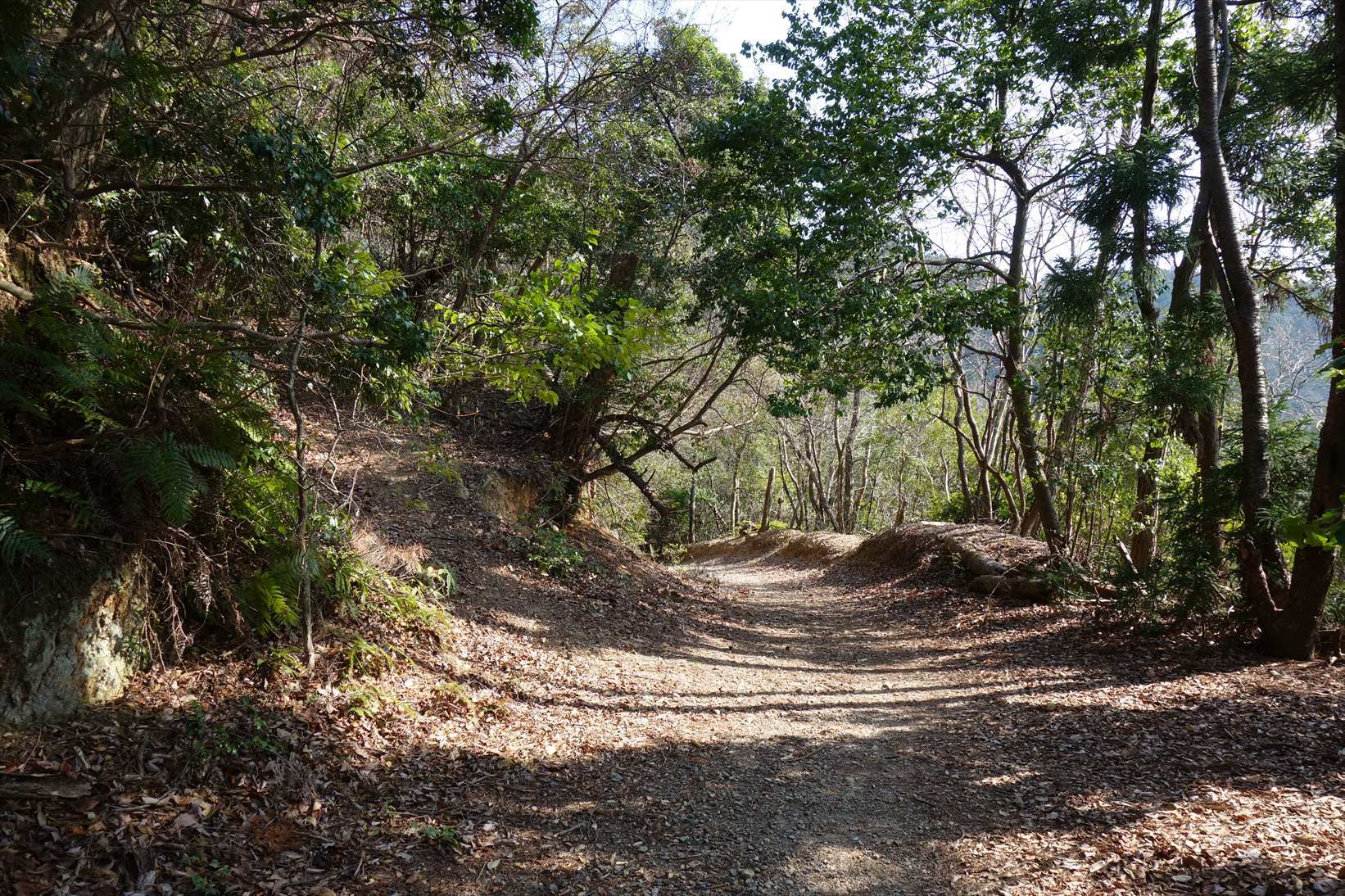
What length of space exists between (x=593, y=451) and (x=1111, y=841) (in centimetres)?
1234

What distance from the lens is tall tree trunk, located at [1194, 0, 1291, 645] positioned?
7.25m

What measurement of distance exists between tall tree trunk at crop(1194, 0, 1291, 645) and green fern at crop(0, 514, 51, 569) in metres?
9.84

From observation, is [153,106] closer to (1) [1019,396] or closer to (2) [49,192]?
(2) [49,192]

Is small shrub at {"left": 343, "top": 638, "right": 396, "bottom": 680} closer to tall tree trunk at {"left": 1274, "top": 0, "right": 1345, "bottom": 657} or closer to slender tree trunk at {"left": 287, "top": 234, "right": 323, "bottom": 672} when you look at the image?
slender tree trunk at {"left": 287, "top": 234, "right": 323, "bottom": 672}

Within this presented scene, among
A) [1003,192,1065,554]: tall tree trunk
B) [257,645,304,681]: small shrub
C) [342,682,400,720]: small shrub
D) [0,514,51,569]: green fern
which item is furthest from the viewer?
[1003,192,1065,554]: tall tree trunk

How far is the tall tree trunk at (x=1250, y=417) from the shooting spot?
7254 mm

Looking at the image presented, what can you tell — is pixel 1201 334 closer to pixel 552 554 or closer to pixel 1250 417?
pixel 1250 417

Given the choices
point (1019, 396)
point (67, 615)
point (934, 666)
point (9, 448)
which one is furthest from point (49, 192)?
point (1019, 396)

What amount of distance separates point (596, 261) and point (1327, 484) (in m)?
12.1

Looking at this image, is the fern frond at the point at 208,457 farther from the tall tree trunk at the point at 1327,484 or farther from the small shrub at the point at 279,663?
the tall tree trunk at the point at 1327,484

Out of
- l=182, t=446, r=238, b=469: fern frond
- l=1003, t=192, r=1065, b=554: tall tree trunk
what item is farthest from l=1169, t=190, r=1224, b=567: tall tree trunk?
l=182, t=446, r=238, b=469: fern frond

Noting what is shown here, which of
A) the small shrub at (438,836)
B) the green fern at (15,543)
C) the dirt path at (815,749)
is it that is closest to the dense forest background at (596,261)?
the green fern at (15,543)

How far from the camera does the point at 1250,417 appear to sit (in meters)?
7.39

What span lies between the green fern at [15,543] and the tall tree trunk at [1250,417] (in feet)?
32.3
